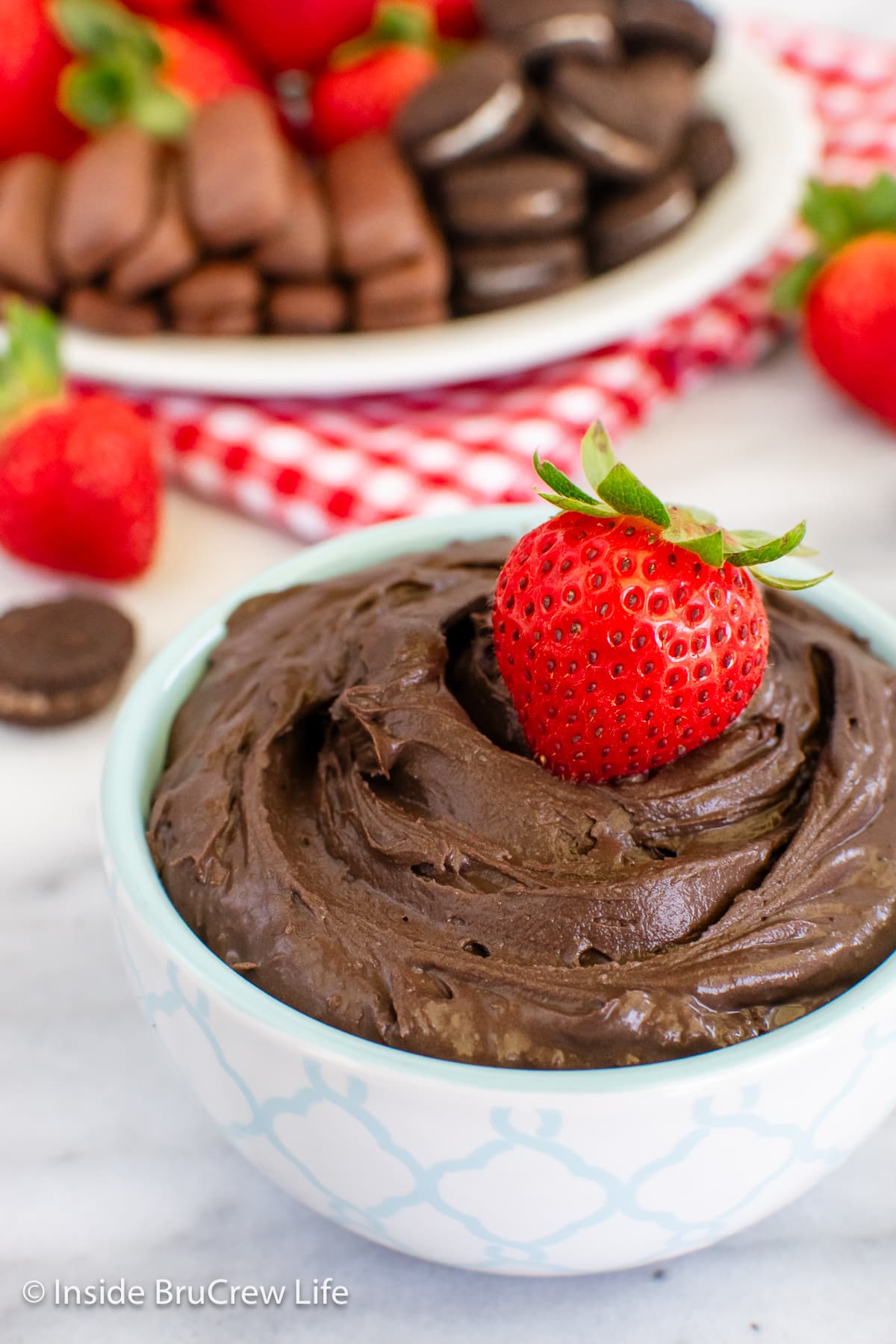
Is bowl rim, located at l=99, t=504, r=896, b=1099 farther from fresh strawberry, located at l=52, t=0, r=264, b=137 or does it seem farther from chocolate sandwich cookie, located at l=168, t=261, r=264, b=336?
fresh strawberry, located at l=52, t=0, r=264, b=137

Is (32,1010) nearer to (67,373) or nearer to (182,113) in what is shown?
(67,373)

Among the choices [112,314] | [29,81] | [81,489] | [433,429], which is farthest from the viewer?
[29,81]

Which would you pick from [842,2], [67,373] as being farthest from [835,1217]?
[842,2]

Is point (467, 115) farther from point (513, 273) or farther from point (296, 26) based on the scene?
point (296, 26)

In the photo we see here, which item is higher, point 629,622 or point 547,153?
point 629,622

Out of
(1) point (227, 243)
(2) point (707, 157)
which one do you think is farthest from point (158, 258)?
(2) point (707, 157)

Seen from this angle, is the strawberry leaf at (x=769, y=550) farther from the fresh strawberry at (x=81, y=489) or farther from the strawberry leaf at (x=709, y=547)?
the fresh strawberry at (x=81, y=489)
